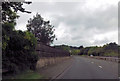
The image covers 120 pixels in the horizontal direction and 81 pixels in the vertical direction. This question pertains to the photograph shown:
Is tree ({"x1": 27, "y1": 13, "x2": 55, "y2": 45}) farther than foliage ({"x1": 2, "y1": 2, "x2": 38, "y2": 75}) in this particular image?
Yes

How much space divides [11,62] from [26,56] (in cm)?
211

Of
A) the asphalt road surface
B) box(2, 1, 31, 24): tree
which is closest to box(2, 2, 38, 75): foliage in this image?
box(2, 1, 31, 24): tree

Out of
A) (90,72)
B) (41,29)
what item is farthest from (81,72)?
(41,29)

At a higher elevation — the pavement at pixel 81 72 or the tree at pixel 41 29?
the tree at pixel 41 29

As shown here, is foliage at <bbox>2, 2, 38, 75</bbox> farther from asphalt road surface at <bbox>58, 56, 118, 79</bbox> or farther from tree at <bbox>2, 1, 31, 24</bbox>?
asphalt road surface at <bbox>58, 56, 118, 79</bbox>

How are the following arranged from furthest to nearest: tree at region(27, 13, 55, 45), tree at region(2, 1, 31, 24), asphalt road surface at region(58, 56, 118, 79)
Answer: tree at region(27, 13, 55, 45)
asphalt road surface at region(58, 56, 118, 79)
tree at region(2, 1, 31, 24)

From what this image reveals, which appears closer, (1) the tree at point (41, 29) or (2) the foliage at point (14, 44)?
(2) the foliage at point (14, 44)

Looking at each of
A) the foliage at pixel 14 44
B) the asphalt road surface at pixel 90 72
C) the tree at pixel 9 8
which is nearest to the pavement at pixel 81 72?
the asphalt road surface at pixel 90 72

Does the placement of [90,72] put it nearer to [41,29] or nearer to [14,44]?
[14,44]

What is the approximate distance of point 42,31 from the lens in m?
47.6

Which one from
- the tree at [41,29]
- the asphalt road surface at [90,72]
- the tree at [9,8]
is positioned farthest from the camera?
the tree at [41,29]

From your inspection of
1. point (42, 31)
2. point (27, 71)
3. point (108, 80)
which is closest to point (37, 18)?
point (42, 31)

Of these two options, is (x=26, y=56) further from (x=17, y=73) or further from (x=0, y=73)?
(x=0, y=73)

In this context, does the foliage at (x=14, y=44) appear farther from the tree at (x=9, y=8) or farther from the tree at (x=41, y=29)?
the tree at (x=41, y=29)
